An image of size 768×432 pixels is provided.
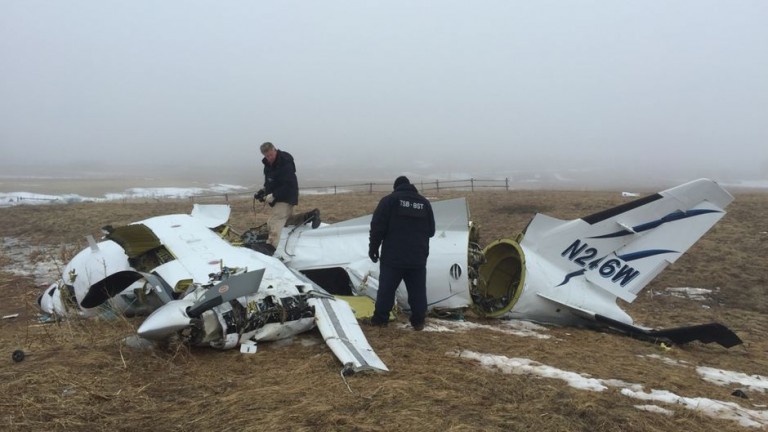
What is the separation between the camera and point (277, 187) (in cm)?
827

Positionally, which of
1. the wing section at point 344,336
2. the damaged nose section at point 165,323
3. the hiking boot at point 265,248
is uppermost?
the hiking boot at point 265,248

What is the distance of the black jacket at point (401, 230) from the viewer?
251 inches

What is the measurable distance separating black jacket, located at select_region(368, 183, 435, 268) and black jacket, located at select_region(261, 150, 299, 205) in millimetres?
2355

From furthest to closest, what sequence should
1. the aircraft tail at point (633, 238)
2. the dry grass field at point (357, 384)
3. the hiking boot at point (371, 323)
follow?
1. the aircraft tail at point (633, 238)
2. the hiking boot at point (371, 323)
3. the dry grass field at point (357, 384)

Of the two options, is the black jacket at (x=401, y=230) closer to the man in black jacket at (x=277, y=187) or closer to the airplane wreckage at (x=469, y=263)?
the airplane wreckage at (x=469, y=263)

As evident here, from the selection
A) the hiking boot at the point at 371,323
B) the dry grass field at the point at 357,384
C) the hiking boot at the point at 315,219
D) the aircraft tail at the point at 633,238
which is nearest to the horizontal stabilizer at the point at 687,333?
the dry grass field at the point at 357,384

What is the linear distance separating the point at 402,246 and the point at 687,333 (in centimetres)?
423

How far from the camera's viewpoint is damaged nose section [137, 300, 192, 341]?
180 inches

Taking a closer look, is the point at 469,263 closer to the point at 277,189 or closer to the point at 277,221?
the point at 277,221

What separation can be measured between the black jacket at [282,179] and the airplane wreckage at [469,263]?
670mm

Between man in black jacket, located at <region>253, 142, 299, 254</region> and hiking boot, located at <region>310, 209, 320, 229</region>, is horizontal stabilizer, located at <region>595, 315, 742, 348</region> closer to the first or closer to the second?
hiking boot, located at <region>310, 209, 320, 229</region>

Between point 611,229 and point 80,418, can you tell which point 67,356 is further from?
point 611,229

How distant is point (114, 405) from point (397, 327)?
3.64m

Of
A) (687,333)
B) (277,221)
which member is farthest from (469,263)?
(277,221)
